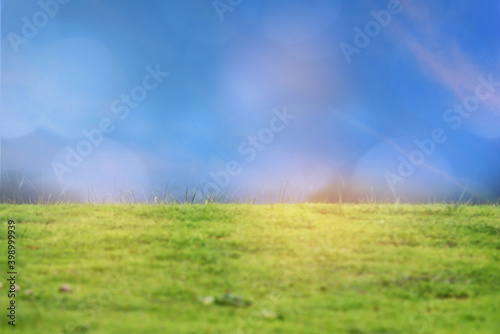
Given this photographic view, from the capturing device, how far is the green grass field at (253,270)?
5.15 metres

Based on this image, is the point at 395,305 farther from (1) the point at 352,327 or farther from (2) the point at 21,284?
(2) the point at 21,284

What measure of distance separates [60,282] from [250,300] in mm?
2637

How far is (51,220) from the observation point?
32.6 feet

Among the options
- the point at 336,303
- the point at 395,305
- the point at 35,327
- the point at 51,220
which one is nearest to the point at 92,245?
the point at 51,220

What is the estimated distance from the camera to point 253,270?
674 cm

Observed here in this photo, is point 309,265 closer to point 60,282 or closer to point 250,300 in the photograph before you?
point 250,300

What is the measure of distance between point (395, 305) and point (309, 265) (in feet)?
5.16

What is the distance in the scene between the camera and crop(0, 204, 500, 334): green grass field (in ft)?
16.9

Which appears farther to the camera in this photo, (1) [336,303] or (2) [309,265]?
(2) [309,265]

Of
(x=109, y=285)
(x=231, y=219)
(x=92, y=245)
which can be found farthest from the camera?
(x=231, y=219)

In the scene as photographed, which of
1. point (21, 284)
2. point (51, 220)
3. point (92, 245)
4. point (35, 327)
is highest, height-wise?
point (51, 220)

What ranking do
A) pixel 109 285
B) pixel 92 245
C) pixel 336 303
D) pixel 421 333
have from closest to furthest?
1. pixel 421 333
2. pixel 336 303
3. pixel 109 285
4. pixel 92 245

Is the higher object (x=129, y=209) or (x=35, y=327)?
(x=129, y=209)

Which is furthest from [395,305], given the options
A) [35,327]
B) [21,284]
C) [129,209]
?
[129,209]
